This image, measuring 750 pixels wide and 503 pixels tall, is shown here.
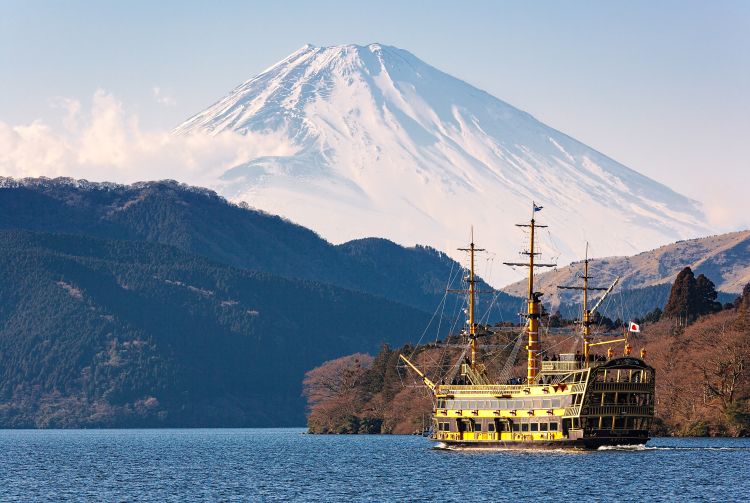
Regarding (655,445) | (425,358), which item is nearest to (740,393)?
(655,445)

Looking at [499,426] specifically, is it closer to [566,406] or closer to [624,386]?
[566,406]

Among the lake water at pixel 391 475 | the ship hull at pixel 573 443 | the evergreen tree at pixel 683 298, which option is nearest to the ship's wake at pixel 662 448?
the lake water at pixel 391 475

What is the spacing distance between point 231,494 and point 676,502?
23754 mm

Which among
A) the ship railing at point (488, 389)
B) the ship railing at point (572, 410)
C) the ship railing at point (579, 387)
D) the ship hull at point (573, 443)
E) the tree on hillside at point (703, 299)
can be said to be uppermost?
the tree on hillside at point (703, 299)

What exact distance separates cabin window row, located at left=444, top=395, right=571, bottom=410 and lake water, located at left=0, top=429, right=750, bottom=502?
3.33 m

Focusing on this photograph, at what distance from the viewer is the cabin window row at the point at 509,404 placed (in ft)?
372

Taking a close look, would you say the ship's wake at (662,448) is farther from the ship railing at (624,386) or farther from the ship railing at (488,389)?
Answer: the ship railing at (488,389)

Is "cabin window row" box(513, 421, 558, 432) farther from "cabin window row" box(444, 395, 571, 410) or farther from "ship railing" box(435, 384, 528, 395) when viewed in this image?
"ship railing" box(435, 384, 528, 395)

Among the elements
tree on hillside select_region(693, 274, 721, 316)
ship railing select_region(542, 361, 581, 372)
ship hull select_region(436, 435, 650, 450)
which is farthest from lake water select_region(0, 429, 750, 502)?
tree on hillside select_region(693, 274, 721, 316)

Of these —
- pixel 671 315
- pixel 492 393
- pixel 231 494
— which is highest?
pixel 671 315

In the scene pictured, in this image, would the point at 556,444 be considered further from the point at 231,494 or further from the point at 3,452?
the point at 3,452

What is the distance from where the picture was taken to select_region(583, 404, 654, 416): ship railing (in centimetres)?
11181

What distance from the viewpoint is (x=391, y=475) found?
100 m

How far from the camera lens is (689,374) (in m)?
141
